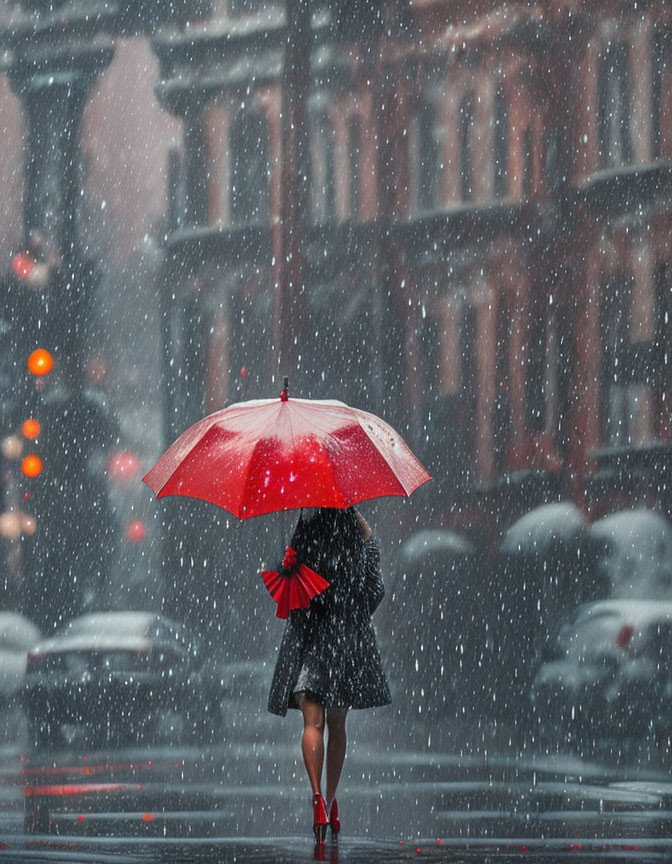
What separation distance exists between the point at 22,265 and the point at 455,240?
5.20 metres

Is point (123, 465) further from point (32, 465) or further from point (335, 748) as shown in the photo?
point (335, 748)

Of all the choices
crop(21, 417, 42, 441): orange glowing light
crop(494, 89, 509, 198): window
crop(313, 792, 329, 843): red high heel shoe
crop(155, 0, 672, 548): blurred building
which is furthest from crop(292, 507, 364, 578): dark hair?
crop(21, 417, 42, 441): orange glowing light

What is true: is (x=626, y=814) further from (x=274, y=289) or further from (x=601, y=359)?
(x=274, y=289)

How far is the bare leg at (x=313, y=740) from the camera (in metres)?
5.82

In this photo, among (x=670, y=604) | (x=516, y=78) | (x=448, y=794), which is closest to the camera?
(x=448, y=794)

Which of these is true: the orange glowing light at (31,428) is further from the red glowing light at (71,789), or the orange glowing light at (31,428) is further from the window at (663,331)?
the red glowing light at (71,789)

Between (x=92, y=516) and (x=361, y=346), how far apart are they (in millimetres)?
3491

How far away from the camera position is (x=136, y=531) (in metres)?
16.4

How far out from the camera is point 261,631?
15.1 metres

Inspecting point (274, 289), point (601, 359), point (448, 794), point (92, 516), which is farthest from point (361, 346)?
point (448, 794)

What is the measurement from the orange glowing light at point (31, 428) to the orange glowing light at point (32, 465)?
21cm

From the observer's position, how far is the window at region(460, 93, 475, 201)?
1575 centimetres

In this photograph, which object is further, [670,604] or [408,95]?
[408,95]

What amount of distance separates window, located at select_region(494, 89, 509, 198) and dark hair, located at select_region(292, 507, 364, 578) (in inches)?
399
